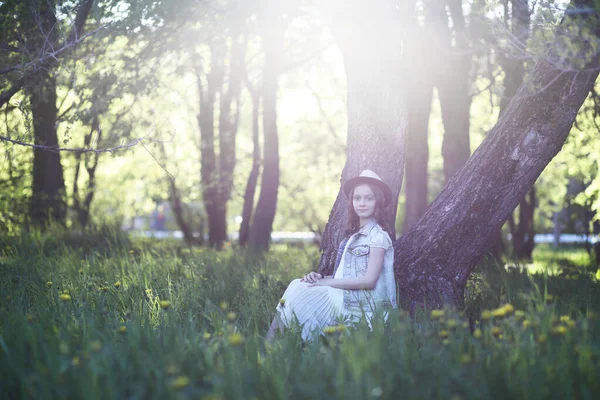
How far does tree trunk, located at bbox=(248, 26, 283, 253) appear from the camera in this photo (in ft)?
39.6

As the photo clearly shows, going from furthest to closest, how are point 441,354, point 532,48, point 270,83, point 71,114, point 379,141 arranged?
point 270,83, point 71,114, point 379,141, point 532,48, point 441,354

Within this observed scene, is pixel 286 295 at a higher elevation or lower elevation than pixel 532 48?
lower

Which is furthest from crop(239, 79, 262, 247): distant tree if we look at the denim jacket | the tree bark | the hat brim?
the denim jacket

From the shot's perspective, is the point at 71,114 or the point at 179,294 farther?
the point at 71,114

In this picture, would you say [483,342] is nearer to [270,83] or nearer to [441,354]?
[441,354]

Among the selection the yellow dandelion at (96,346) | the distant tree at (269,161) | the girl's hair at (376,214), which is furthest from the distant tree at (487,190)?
the distant tree at (269,161)

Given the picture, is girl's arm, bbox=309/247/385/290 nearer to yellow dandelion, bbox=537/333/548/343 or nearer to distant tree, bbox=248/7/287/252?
yellow dandelion, bbox=537/333/548/343

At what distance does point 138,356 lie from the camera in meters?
3.21

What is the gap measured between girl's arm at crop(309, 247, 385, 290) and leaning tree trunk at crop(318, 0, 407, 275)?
1181mm

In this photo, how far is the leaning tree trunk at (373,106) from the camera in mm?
6148

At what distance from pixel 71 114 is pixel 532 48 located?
19.1 ft

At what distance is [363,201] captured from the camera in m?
5.31

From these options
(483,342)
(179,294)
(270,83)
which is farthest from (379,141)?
(270,83)

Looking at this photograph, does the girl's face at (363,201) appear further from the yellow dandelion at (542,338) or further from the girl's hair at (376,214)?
the yellow dandelion at (542,338)
